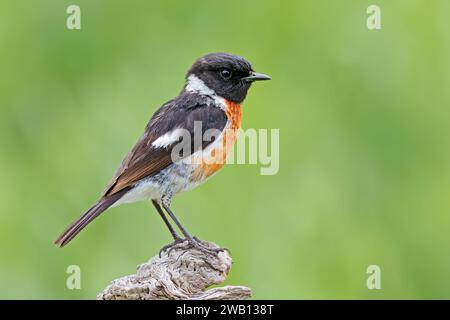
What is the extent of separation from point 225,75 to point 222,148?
2.15ft

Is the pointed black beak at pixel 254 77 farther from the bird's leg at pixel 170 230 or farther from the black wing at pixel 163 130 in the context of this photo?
the bird's leg at pixel 170 230

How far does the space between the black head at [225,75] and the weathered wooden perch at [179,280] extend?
1.40m

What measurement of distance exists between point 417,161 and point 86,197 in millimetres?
2946

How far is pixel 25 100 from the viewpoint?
33.5ft

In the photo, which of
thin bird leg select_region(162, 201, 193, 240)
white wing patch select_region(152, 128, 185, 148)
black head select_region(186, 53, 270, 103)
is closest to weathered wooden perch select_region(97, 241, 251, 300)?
thin bird leg select_region(162, 201, 193, 240)

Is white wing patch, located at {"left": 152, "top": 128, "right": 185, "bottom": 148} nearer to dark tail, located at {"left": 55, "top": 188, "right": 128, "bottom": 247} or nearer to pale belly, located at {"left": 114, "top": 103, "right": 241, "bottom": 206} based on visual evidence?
pale belly, located at {"left": 114, "top": 103, "right": 241, "bottom": 206}

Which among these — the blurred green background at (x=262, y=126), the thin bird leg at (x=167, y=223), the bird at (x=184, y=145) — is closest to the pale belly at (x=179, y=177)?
the bird at (x=184, y=145)

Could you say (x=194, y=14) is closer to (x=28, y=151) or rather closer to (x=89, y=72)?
(x=89, y=72)

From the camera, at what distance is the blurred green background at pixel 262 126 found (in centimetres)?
930

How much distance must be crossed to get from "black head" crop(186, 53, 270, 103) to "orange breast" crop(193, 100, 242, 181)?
0.10 m

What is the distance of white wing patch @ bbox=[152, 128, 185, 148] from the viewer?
827 centimetres

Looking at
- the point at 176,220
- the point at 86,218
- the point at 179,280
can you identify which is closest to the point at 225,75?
the point at 176,220

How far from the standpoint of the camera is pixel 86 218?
799 cm

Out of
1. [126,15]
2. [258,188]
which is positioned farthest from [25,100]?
[258,188]
